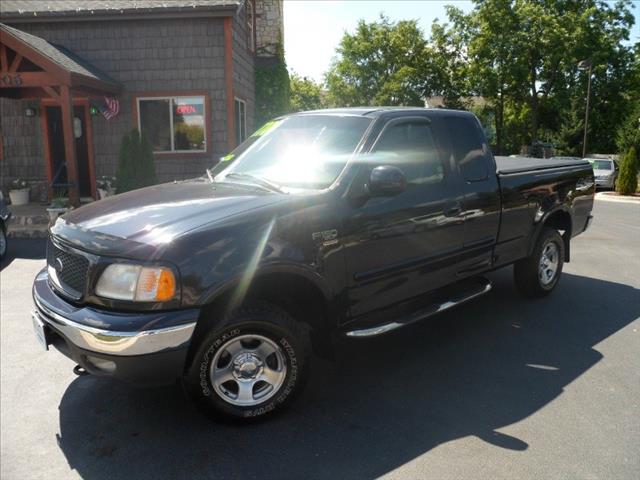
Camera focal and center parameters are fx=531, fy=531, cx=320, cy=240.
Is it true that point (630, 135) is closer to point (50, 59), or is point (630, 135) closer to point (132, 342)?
point (50, 59)

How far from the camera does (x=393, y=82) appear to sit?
147ft

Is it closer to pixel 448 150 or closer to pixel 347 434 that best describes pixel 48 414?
pixel 347 434

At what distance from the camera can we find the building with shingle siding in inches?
531

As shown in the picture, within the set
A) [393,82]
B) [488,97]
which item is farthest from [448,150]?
[393,82]

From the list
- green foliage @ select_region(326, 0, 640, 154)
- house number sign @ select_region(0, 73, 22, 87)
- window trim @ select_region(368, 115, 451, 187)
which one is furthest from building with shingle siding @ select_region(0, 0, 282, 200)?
green foliage @ select_region(326, 0, 640, 154)

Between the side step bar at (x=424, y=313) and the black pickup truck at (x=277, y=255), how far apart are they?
0.04 feet

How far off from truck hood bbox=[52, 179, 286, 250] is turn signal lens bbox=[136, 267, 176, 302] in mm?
171

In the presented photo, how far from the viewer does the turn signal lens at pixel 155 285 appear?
2.91 metres

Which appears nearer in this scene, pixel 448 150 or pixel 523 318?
pixel 448 150

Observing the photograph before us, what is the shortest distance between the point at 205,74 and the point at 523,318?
11.1 meters

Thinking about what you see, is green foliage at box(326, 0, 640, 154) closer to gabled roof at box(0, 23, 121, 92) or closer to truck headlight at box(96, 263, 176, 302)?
gabled roof at box(0, 23, 121, 92)

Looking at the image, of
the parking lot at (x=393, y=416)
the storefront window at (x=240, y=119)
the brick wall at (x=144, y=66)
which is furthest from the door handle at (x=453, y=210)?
the storefront window at (x=240, y=119)

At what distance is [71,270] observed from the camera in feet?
10.8

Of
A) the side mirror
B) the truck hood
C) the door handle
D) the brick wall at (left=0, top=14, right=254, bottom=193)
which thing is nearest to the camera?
the truck hood
